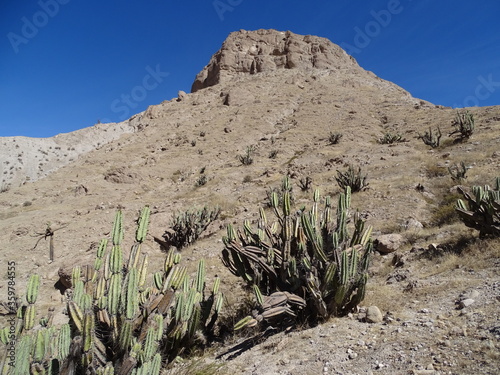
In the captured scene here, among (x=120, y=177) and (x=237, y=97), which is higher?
(x=237, y=97)

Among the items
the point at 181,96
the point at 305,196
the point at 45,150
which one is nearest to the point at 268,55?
the point at 181,96

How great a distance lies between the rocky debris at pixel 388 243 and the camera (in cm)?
568

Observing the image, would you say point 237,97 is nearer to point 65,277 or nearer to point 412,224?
point 65,277

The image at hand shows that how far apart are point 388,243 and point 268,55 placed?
40.8 m

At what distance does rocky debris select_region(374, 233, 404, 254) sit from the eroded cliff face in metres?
36.6

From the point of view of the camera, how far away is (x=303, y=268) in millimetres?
3766

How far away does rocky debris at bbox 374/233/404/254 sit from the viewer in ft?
18.6

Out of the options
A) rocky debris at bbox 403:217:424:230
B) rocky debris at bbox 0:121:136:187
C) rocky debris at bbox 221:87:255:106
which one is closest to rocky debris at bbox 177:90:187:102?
rocky debris at bbox 221:87:255:106

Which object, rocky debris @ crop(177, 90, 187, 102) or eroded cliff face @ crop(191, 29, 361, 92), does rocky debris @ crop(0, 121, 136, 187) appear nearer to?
rocky debris @ crop(177, 90, 187, 102)

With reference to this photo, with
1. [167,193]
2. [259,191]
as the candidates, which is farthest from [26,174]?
[259,191]

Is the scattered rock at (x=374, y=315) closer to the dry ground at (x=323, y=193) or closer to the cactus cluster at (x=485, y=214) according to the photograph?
the dry ground at (x=323, y=193)

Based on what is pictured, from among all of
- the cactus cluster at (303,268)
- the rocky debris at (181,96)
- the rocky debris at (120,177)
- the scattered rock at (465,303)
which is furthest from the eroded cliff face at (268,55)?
the scattered rock at (465,303)

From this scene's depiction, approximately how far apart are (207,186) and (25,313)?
10.9 metres

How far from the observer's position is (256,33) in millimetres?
45500
